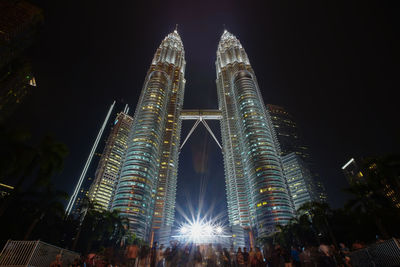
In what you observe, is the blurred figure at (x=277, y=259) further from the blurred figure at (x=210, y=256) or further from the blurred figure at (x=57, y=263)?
the blurred figure at (x=57, y=263)

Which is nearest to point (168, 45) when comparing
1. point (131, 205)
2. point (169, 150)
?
point (169, 150)

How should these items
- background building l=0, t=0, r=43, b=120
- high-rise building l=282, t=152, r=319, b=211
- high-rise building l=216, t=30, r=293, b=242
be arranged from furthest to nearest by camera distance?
high-rise building l=282, t=152, r=319, b=211 < high-rise building l=216, t=30, r=293, b=242 < background building l=0, t=0, r=43, b=120

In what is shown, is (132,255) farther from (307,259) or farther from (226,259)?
(307,259)

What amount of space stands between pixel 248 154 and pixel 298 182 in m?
63.7

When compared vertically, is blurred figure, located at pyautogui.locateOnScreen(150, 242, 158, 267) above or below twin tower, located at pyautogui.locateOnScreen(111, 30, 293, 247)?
below

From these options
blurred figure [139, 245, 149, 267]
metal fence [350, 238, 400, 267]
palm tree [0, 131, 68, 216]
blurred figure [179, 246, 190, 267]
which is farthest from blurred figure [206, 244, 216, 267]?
palm tree [0, 131, 68, 216]

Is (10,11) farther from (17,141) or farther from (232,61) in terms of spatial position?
(232,61)

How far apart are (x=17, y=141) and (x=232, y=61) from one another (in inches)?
7237

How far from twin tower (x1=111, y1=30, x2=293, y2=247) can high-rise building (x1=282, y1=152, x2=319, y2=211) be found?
109 feet

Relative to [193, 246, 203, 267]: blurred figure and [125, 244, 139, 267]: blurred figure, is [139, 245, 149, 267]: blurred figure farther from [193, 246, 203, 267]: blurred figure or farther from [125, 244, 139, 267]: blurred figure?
[193, 246, 203, 267]: blurred figure

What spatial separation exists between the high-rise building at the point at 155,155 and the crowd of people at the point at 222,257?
95.3 m

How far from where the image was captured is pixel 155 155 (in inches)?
5502

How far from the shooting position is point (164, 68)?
177625mm

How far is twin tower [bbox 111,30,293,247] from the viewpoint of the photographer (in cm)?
12012
